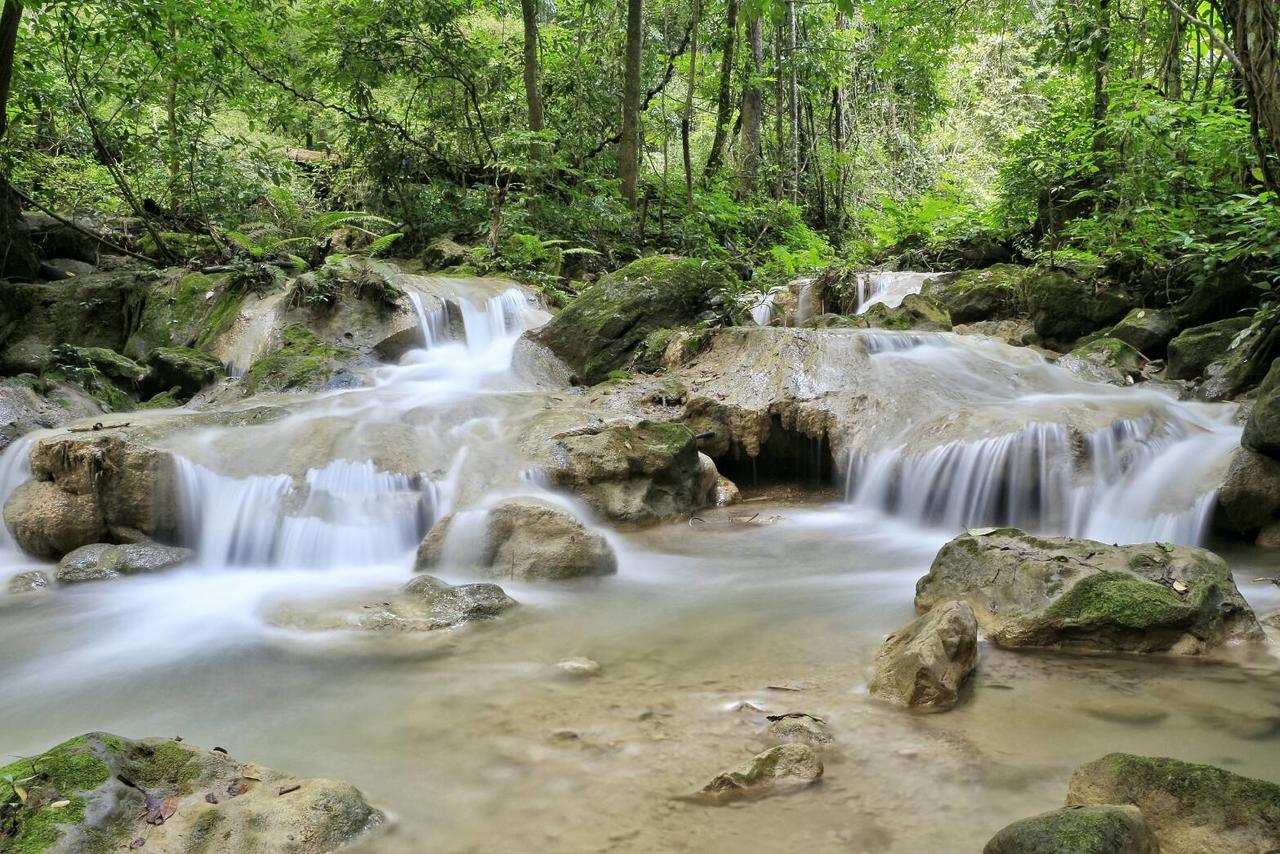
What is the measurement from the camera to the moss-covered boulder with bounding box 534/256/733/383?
9.80 metres

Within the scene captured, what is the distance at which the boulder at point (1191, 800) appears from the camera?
219 centimetres

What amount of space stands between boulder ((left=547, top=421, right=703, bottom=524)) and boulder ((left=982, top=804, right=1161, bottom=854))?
4768 mm

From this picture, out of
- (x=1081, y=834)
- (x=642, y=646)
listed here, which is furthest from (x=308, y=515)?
(x=1081, y=834)

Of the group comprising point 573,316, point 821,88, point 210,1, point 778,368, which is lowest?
point 778,368

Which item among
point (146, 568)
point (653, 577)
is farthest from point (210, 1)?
point (653, 577)

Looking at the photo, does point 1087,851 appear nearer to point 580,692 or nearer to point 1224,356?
point 580,692

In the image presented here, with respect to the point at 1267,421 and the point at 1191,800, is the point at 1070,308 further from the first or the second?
the point at 1191,800

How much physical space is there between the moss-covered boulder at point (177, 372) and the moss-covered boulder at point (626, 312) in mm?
3901

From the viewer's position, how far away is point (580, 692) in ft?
12.3

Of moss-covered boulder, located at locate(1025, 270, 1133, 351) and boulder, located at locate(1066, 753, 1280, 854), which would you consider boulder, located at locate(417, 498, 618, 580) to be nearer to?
boulder, located at locate(1066, 753, 1280, 854)

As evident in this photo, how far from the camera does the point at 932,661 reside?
135 inches

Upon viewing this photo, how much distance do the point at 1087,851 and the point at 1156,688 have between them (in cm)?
178

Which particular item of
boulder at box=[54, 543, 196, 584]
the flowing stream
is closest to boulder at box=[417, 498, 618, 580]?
the flowing stream

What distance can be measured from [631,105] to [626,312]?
17.5 feet
